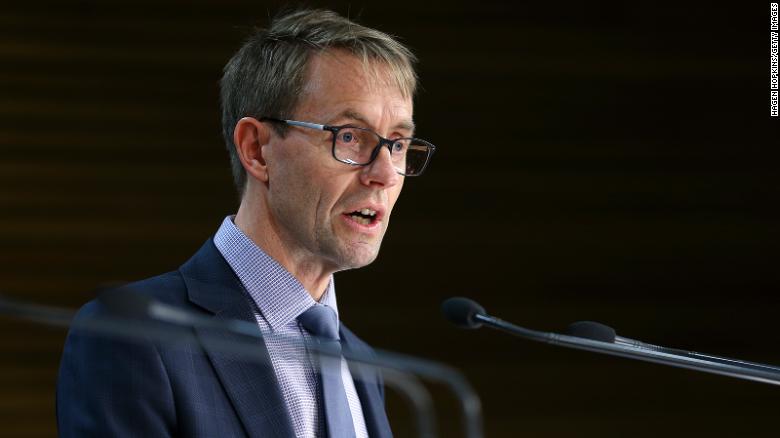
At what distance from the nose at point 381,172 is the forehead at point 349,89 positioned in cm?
7

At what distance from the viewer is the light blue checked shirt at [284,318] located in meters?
1.61

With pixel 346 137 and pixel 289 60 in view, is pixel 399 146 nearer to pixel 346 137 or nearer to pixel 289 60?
pixel 346 137

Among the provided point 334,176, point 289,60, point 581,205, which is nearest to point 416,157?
point 334,176

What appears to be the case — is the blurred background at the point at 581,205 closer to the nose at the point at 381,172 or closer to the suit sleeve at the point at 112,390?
the nose at the point at 381,172

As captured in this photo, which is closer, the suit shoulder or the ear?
the suit shoulder

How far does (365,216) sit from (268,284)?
20 cm

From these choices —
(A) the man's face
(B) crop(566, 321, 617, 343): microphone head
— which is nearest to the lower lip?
(A) the man's face

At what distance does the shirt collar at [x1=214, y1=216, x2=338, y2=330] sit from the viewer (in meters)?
1.67

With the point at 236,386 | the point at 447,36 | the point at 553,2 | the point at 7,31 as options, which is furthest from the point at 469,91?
the point at 236,386

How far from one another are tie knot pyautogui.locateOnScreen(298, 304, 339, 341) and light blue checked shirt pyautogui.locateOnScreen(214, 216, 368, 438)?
10 mm

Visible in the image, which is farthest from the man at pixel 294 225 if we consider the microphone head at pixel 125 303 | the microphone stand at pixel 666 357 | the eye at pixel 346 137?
the microphone head at pixel 125 303

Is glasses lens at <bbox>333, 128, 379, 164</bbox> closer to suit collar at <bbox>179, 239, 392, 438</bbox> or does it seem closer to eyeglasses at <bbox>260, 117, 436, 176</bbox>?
eyeglasses at <bbox>260, 117, 436, 176</bbox>

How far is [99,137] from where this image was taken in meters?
2.91

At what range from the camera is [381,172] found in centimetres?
170
